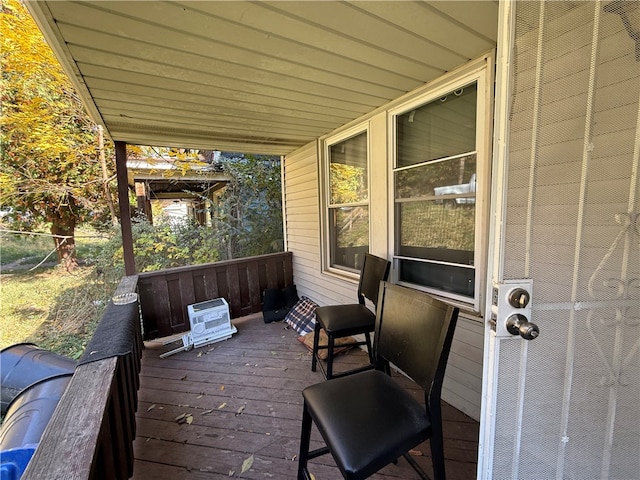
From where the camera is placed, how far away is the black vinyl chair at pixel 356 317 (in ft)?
6.58

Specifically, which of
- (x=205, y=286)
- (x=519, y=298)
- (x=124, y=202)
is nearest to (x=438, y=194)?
(x=519, y=298)

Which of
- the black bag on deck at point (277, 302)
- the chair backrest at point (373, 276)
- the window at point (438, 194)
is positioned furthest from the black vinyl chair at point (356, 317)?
the black bag on deck at point (277, 302)

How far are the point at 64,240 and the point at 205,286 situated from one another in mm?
4412

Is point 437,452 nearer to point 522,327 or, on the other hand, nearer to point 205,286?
point 522,327

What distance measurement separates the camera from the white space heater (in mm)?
2914

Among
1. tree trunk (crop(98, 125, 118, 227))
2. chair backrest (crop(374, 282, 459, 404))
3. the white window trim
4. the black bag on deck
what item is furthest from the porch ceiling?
tree trunk (crop(98, 125, 118, 227))

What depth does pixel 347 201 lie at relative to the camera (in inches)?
118

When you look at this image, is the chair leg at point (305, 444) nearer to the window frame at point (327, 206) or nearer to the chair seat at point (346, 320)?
the chair seat at point (346, 320)

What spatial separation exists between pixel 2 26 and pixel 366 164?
5.24m

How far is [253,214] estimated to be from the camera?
4.54 meters

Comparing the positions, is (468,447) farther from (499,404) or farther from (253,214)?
(253,214)

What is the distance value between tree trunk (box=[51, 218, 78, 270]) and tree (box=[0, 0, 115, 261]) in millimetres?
15

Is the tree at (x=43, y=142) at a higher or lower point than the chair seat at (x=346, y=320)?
higher

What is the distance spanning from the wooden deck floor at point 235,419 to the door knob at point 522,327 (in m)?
1.08
